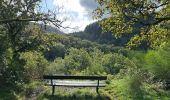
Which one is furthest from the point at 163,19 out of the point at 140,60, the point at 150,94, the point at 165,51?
the point at 140,60

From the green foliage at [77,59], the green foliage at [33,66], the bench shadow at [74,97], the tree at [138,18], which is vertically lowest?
the green foliage at [77,59]

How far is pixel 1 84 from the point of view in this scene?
2172 centimetres

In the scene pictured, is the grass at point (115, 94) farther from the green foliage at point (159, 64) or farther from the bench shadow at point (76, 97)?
the green foliage at point (159, 64)

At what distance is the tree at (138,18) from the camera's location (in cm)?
1552

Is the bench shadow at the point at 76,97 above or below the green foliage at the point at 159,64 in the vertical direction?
below

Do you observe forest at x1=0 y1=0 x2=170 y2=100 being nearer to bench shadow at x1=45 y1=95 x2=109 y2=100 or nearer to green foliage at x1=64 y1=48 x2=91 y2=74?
bench shadow at x1=45 y1=95 x2=109 y2=100

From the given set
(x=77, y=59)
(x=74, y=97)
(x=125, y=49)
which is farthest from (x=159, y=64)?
(x=77, y=59)

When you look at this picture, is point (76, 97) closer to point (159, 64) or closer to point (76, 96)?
point (76, 96)

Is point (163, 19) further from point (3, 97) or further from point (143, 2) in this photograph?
point (3, 97)

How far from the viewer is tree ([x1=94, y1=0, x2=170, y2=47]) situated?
15516mm

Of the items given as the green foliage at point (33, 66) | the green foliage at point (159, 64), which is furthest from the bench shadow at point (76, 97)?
the green foliage at point (33, 66)

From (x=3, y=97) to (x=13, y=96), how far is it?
1.69ft

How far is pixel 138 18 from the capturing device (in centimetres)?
1586

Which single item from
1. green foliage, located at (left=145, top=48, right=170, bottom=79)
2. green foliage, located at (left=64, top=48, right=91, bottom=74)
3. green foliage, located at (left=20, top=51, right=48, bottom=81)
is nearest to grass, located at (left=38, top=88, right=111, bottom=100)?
green foliage, located at (left=145, top=48, right=170, bottom=79)
